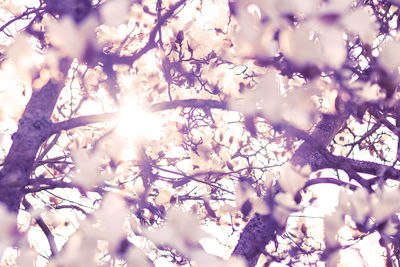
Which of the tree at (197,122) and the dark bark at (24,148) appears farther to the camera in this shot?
the dark bark at (24,148)

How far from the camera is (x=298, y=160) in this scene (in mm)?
3859

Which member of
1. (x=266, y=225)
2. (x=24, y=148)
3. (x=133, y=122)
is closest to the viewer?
(x=24, y=148)

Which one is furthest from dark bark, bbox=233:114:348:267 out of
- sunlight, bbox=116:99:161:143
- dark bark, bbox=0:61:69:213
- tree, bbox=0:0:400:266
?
dark bark, bbox=0:61:69:213

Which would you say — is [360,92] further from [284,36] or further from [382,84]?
[284,36]

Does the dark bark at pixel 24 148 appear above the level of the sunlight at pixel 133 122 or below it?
below

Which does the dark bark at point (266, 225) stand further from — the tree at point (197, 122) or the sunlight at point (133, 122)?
the sunlight at point (133, 122)

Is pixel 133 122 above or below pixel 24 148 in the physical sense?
above

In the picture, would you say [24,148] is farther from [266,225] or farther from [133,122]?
[266,225]

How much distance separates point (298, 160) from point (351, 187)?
1060mm

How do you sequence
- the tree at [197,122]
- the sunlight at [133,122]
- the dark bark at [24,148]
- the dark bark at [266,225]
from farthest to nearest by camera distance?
the dark bark at [266,225]
the sunlight at [133,122]
the dark bark at [24,148]
the tree at [197,122]

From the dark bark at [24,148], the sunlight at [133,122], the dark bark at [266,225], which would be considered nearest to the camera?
the dark bark at [24,148]

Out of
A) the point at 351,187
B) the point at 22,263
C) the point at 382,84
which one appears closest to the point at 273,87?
the point at 382,84

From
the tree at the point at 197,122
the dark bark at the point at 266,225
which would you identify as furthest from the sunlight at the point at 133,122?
the dark bark at the point at 266,225

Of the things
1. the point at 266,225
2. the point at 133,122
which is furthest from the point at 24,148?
the point at 266,225
